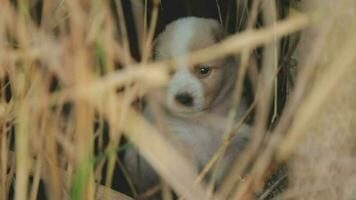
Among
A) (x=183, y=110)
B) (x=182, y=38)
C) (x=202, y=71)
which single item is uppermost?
(x=182, y=38)

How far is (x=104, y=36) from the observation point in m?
1.16

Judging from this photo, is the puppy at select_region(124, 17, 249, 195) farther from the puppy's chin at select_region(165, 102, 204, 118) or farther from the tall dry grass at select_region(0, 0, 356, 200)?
the tall dry grass at select_region(0, 0, 356, 200)

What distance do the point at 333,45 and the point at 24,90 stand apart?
27.1 inches

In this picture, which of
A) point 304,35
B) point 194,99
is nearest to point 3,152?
point 304,35

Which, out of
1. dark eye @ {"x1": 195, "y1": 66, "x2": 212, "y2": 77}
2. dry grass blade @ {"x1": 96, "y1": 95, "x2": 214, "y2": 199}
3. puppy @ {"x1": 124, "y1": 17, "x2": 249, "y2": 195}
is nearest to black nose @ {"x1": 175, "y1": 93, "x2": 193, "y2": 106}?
puppy @ {"x1": 124, "y1": 17, "x2": 249, "y2": 195}

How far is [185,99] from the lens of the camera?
2193 millimetres

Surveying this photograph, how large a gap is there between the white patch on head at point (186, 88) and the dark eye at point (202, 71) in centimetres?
3

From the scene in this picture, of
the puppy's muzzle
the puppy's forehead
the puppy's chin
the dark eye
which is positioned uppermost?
the puppy's forehead

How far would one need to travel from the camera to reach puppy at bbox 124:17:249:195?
2.21 metres

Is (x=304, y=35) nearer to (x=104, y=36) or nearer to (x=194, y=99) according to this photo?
(x=104, y=36)

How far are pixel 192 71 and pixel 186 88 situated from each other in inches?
3.4

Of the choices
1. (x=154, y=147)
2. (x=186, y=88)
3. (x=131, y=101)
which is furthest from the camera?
(x=186, y=88)

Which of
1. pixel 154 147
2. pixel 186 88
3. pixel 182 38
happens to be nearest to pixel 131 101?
pixel 154 147

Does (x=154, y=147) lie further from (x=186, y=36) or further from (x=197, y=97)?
(x=186, y=36)
